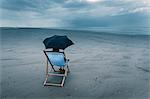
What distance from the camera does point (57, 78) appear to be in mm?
7715

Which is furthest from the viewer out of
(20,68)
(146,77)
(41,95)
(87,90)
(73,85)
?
(20,68)

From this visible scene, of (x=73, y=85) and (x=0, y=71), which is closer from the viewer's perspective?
(x=73, y=85)

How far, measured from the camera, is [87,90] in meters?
6.39

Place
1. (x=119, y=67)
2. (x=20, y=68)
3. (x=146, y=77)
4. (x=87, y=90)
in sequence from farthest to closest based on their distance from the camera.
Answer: (x=119, y=67) → (x=20, y=68) → (x=146, y=77) → (x=87, y=90)

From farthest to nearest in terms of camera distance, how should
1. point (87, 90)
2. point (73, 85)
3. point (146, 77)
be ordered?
point (146, 77) < point (73, 85) < point (87, 90)

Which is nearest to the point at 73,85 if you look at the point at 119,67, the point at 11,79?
the point at 11,79

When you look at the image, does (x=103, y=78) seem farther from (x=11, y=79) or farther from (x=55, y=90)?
(x=11, y=79)

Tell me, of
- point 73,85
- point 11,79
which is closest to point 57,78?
point 73,85

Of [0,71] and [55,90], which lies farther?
[0,71]

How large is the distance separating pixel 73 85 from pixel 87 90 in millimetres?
659

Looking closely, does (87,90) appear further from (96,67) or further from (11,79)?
(96,67)

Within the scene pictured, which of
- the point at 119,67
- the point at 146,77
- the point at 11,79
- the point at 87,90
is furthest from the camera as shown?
the point at 119,67

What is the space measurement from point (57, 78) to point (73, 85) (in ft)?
3.12

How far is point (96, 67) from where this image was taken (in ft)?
31.0
